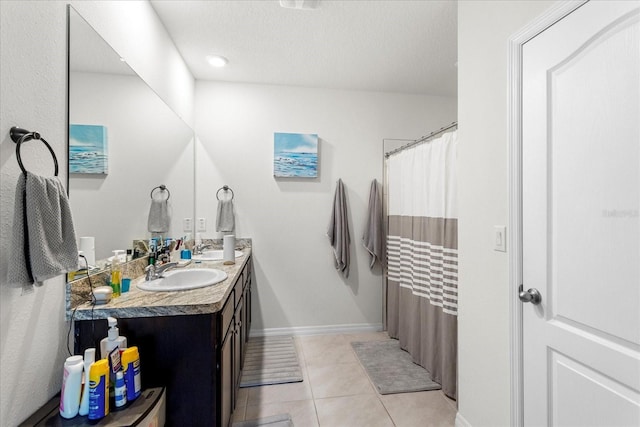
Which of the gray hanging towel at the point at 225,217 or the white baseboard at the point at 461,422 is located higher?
the gray hanging towel at the point at 225,217

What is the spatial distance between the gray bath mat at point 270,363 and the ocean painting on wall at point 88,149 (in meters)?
1.73

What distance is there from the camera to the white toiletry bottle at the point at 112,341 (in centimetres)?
111

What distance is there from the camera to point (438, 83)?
9.77 ft

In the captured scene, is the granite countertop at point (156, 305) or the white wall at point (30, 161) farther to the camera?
the granite countertop at point (156, 305)

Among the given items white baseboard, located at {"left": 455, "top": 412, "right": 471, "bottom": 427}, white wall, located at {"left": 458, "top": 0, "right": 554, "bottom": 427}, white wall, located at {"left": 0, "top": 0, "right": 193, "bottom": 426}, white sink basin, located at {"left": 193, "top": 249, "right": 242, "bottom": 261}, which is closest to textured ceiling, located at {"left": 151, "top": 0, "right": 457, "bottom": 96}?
white wall, located at {"left": 458, "top": 0, "right": 554, "bottom": 427}

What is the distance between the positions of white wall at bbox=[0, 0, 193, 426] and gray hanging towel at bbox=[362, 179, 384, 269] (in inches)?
96.9

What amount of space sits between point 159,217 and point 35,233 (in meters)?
1.24

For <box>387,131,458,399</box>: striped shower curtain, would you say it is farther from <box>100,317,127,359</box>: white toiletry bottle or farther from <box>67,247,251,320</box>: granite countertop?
<box>100,317,127,359</box>: white toiletry bottle

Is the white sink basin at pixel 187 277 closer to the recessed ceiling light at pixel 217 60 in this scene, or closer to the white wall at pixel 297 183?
the white wall at pixel 297 183

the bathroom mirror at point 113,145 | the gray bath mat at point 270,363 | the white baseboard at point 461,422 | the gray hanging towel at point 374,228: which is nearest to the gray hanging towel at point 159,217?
the bathroom mirror at point 113,145

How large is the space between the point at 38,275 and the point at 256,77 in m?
2.51

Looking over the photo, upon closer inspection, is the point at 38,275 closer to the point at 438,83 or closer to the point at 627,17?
the point at 627,17

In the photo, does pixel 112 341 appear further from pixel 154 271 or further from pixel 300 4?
pixel 300 4

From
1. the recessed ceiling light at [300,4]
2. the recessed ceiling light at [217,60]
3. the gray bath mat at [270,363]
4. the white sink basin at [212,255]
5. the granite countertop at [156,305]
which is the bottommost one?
the gray bath mat at [270,363]
